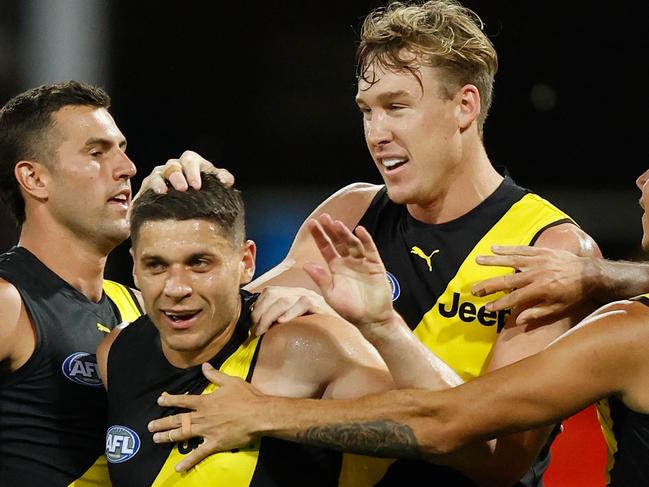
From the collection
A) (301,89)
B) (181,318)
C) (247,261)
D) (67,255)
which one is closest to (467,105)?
(247,261)

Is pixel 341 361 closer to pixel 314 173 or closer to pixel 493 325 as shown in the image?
pixel 493 325

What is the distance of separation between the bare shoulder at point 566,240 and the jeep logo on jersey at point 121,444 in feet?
3.73

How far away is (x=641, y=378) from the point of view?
225cm

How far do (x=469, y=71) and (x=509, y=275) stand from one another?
661mm

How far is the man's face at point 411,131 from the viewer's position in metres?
2.89

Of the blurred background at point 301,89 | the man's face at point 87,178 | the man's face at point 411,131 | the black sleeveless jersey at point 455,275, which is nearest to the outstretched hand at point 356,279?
the black sleeveless jersey at point 455,275

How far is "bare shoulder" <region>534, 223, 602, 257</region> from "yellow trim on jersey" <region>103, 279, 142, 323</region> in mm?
1324

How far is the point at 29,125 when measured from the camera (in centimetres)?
326

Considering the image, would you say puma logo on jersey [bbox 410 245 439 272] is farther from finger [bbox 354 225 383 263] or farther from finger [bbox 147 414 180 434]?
finger [bbox 147 414 180 434]

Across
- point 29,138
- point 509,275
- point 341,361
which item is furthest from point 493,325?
point 29,138

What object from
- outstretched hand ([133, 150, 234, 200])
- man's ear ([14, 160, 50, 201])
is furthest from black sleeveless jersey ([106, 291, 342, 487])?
man's ear ([14, 160, 50, 201])

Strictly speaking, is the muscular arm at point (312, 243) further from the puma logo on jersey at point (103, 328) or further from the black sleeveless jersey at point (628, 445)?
the black sleeveless jersey at point (628, 445)

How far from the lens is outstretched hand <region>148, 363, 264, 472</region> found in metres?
2.41

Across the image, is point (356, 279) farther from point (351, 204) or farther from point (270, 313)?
point (351, 204)
